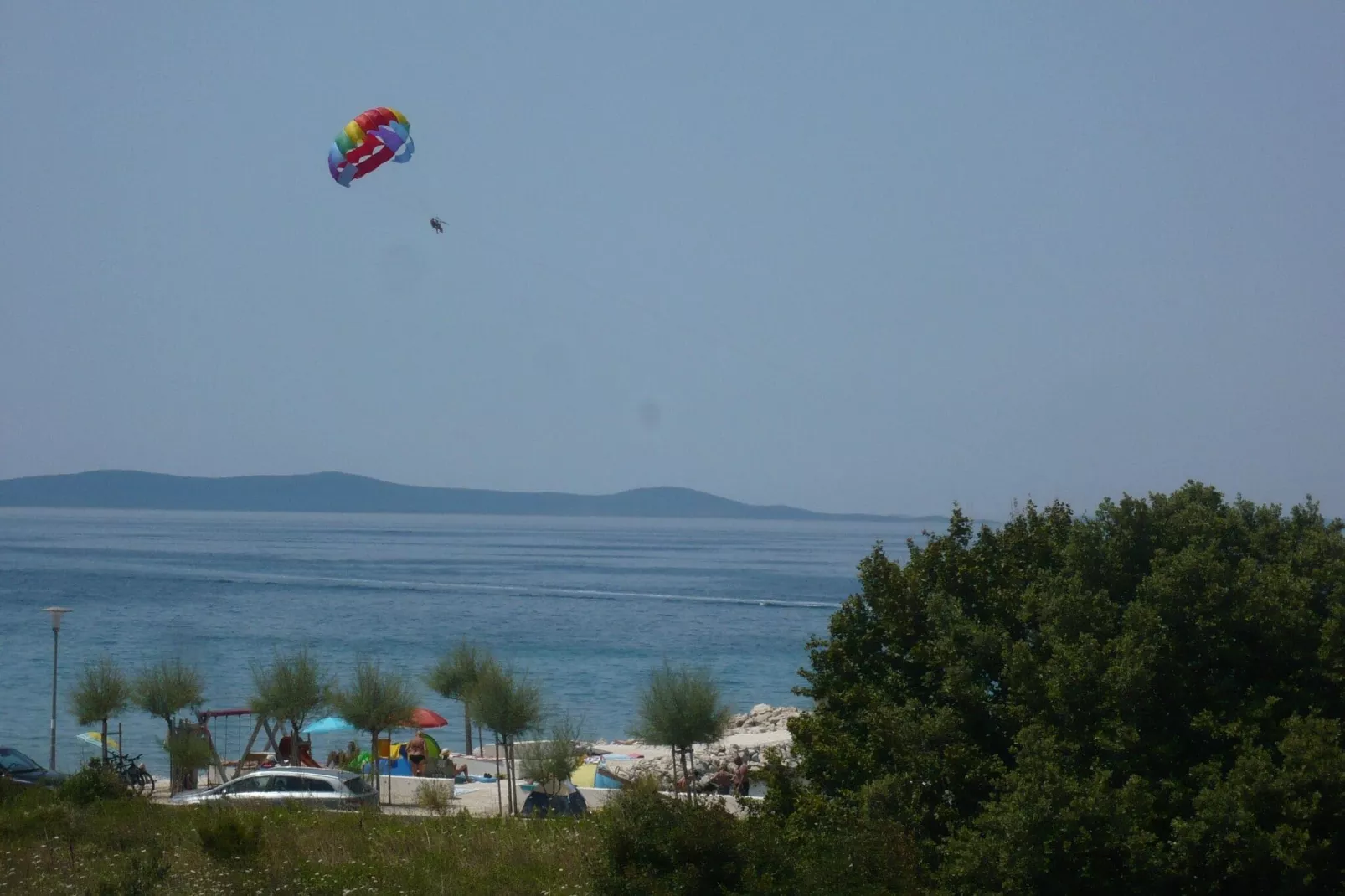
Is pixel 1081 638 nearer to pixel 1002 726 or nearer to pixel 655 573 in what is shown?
pixel 1002 726

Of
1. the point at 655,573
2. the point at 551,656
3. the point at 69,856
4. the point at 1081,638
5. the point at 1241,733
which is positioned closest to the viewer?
the point at 1241,733

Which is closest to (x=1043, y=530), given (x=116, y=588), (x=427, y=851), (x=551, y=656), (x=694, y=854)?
(x=694, y=854)

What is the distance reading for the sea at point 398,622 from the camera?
53500 millimetres

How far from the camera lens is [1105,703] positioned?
12.9m

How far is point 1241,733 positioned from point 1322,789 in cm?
98

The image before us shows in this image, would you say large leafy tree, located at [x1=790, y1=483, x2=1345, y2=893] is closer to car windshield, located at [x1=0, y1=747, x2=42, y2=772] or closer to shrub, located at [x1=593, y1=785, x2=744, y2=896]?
shrub, located at [x1=593, y1=785, x2=744, y2=896]

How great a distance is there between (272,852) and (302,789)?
857 centimetres

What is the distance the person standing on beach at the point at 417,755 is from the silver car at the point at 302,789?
8733 mm

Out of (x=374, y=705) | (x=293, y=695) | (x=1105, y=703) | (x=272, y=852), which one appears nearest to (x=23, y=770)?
(x=293, y=695)

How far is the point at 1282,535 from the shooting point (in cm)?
1478

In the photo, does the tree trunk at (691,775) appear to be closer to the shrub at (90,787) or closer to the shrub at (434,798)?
the shrub at (434,798)

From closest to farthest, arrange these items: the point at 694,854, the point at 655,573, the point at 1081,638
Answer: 1. the point at 694,854
2. the point at 1081,638
3. the point at 655,573

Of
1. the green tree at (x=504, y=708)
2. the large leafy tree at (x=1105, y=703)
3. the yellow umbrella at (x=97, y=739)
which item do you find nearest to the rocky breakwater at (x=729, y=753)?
the green tree at (x=504, y=708)

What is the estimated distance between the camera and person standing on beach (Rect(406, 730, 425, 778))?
33.3 m
